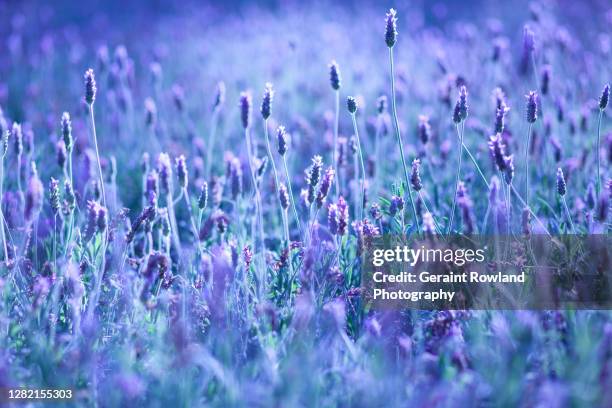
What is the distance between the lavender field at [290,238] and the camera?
1777mm

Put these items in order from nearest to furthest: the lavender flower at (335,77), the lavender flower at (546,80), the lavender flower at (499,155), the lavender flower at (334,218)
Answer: the lavender flower at (499,155)
the lavender flower at (334,218)
the lavender flower at (335,77)
the lavender flower at (546,80)

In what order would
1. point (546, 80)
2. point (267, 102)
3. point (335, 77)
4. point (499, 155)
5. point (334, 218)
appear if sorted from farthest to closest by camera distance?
point (546, 80) → point (335, 77) → point (267, 102) → point (334, 218) → point (499, 155)

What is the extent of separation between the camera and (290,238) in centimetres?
291

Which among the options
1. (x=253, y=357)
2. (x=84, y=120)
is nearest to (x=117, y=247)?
(x=253, y=357)

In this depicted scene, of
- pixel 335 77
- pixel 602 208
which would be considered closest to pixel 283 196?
pixel 335 77

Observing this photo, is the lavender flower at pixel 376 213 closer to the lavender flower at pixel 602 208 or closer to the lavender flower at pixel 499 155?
the lavender flower at pixel 499 155

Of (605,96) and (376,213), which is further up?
(605,96)

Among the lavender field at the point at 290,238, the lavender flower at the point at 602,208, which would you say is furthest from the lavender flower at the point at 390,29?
the lavender flower at the point at 602,208

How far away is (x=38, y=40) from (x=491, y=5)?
150 inches

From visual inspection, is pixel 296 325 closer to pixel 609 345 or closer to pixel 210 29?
pixel 609 345

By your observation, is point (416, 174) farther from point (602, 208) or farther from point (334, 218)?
point (602, 208)

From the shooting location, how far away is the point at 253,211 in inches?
115

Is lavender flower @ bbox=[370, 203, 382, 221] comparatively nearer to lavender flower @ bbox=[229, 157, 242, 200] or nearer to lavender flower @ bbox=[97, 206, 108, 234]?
lavender flower @ bbox=[229, 157, 242, 200]

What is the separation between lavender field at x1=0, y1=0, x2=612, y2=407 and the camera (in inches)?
70.0
